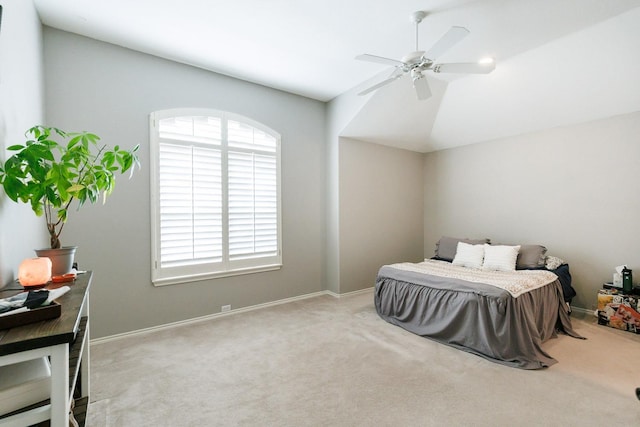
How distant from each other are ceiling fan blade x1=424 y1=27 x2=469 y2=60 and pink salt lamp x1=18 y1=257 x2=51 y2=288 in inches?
108

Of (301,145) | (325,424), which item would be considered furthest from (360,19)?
(325,424)

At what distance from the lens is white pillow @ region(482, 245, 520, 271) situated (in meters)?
3.66

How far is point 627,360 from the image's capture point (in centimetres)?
255

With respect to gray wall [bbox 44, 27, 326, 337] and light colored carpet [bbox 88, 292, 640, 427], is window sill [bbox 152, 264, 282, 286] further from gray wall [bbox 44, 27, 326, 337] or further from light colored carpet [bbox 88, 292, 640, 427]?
light colored carpet [bbox 88, 292, 640, 427]

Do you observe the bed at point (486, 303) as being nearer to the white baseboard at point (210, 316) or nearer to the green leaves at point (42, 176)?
the white baseboard at point (210, 316)

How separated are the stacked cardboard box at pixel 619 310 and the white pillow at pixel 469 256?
4.16ft

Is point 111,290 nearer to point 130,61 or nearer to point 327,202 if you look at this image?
point 130,61

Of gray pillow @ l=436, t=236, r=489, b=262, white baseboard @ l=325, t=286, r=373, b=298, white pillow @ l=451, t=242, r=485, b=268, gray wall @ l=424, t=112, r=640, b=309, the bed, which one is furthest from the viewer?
white baseboard @ l=325, t=286, r=373, b=298

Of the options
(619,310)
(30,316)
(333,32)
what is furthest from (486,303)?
(30,316)

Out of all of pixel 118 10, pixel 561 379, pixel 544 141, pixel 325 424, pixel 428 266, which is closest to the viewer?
pixel 325 424

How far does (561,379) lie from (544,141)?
10.6 feet

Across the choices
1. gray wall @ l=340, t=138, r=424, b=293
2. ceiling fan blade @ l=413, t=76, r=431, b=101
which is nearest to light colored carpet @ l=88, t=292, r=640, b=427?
gray wall @ l=340, t=138, r=424, b=293

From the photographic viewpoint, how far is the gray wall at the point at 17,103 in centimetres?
162

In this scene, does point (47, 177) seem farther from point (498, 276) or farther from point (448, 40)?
point (498, 276)
